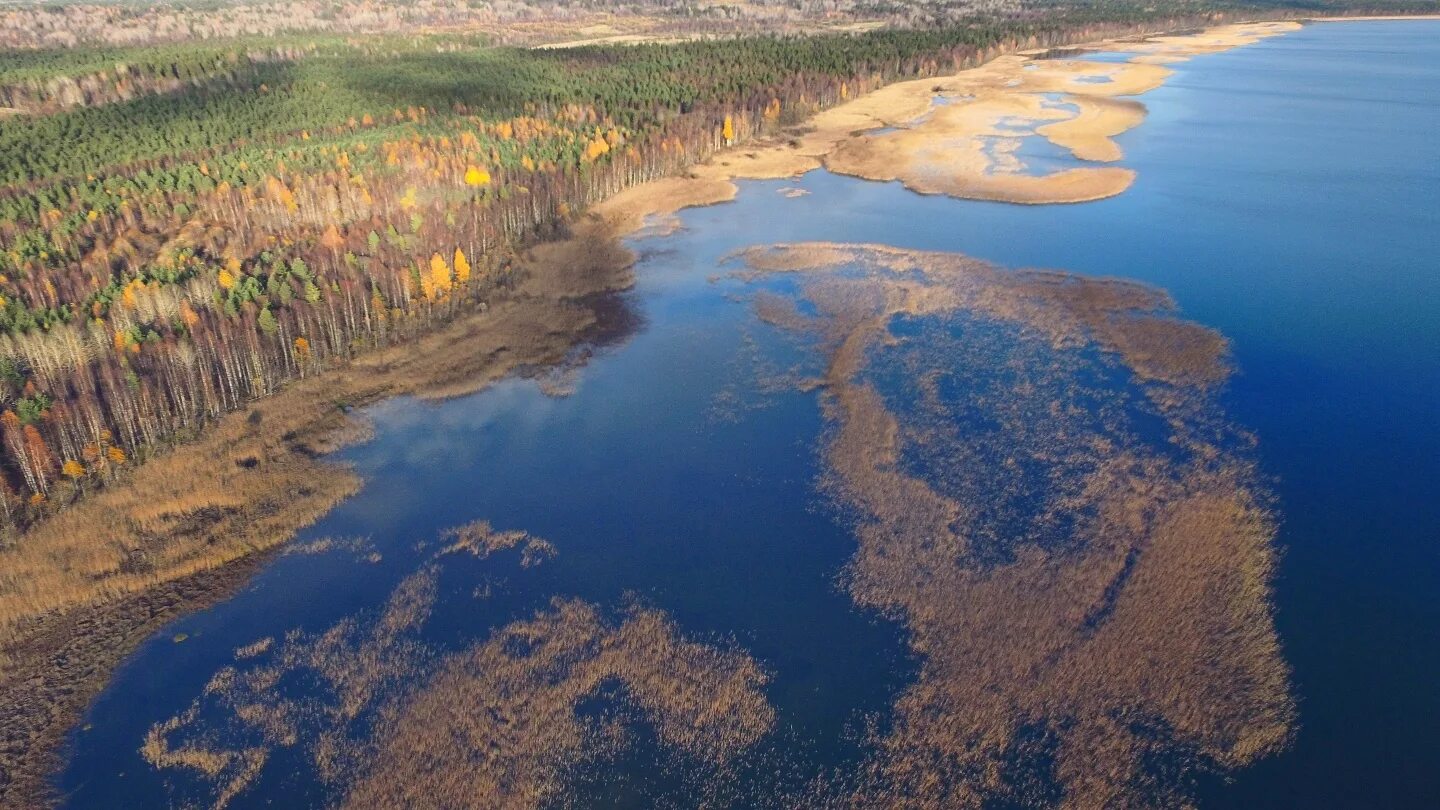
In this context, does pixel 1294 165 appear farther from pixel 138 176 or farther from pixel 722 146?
pixel 138 176

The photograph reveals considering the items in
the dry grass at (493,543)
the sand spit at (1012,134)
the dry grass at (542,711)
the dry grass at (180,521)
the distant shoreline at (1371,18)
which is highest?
the distant shoreline at (1371,18)

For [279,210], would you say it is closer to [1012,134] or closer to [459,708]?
[459,708]

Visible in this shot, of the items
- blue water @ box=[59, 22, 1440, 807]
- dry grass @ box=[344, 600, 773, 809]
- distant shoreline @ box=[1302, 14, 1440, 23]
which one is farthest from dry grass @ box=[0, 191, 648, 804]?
distant shoreline @ box=[1302, 14, 1440, 23]

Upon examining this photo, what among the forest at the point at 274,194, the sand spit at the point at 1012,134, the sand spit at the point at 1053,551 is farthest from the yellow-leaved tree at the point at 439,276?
the sand spit at the point at 1012,134

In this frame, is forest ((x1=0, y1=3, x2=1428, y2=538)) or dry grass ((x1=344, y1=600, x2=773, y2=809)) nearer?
dry grass ((x1=344, y1=600, x2=773, y2=809))

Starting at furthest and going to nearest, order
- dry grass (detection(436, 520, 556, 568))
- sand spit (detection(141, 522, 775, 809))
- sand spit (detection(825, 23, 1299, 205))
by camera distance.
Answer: sand spit (detection(825, 23, 1299, 205)) < dry grass (detection(436, 520, 556, 568)) < sand spit (detection(141, 522, 775, 809))

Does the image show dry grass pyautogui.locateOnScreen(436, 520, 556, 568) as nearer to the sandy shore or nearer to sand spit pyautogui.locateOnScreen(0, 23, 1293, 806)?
sand spit pyautogui.locateOnScreen(0, 23, 1293, 806)

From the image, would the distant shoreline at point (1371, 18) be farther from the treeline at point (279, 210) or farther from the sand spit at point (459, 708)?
the sand spit at point (459, 708)
